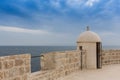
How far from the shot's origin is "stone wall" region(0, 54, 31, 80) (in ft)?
17.8

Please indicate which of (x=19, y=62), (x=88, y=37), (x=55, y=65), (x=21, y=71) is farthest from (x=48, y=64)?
(x=88, y=37)

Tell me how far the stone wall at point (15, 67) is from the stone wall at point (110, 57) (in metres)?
8.10

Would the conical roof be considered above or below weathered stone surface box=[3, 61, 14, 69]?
above

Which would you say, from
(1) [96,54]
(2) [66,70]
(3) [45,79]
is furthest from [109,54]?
(3) [45,79]

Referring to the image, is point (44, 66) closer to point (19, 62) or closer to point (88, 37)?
point (19, 62)

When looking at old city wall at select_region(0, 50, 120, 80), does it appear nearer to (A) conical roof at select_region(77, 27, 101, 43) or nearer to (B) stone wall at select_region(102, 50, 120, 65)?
(B) stone wall at select_region(102, 50, 120, 65)

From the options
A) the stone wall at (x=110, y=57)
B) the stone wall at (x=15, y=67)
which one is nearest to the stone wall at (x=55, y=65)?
the stone wall at (x=15, y=67)

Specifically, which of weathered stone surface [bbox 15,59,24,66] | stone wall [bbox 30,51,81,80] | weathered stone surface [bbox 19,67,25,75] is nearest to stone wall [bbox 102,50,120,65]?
stone wall [bbox 30,51,81,80]

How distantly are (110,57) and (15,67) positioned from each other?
9323 millimetres

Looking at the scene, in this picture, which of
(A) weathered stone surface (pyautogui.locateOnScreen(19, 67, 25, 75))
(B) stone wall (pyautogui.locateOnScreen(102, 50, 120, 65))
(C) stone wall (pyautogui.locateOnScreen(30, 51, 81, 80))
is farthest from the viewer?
(B) stone wall (pyautogui.locateOnScreen(102, 50, 120, 65))

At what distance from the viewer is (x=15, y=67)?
5.95m

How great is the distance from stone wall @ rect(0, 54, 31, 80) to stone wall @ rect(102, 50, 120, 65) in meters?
8.10

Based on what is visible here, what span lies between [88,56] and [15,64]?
677 cm

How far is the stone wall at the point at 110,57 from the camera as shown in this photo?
13.6m
